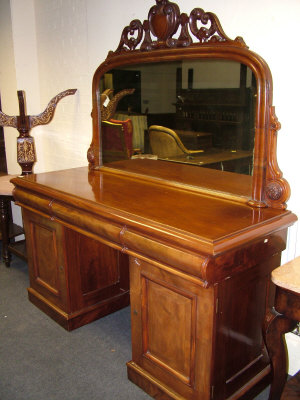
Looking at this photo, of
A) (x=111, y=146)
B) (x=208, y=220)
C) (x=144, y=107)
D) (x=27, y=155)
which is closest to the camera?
(x=208, y=220)

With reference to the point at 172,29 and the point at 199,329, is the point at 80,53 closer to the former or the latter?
→ the point at 172,29

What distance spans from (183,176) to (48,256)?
1.04 m

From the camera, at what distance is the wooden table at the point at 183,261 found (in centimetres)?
147

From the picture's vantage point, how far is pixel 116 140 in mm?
2584

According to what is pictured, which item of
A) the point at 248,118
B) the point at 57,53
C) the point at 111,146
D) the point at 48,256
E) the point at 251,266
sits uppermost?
the point at 57,53

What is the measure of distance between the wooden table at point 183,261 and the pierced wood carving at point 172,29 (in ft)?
2.19

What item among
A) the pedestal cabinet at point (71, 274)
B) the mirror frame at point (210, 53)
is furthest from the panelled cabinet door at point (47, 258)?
the mirror frame at point (210, 53)

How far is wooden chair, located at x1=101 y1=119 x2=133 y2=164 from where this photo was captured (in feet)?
8.22

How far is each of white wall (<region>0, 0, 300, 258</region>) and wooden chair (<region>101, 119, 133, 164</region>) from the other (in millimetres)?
368

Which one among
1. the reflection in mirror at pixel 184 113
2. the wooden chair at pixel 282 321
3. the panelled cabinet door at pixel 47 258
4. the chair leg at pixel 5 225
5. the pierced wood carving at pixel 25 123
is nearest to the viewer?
the wooden chair at pixel 282 321

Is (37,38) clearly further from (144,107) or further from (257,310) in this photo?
(257,310)

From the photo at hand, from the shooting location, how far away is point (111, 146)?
2.62 meters

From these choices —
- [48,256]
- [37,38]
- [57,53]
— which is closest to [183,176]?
[48,256]

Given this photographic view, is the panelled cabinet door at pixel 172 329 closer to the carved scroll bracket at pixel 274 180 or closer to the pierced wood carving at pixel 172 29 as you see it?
the carved scroll bracket at pixel 274 180
